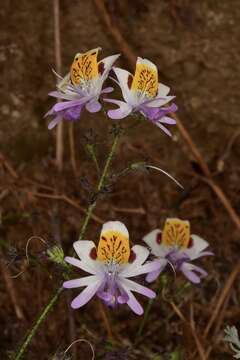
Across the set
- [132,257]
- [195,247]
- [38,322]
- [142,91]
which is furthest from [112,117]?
[195,247]

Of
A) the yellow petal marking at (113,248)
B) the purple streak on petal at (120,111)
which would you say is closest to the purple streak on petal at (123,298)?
the yellow petal marking at (113,248)

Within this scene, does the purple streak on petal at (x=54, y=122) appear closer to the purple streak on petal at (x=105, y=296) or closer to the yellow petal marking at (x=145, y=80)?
the yellow petal marking at (x=145, y=80)

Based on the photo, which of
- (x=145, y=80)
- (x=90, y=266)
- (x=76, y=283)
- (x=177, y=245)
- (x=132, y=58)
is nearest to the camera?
(x=76, y=283)

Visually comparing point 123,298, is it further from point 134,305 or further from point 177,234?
point 177,234

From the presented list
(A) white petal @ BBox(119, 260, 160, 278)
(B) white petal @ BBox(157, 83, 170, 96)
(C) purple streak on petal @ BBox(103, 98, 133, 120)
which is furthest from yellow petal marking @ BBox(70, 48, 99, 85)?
(A) white petal @ BBox(119, 260, 160, 278)

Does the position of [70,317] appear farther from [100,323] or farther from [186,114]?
[186,114]

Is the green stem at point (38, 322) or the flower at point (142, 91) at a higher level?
the flower at point (142, 91)
